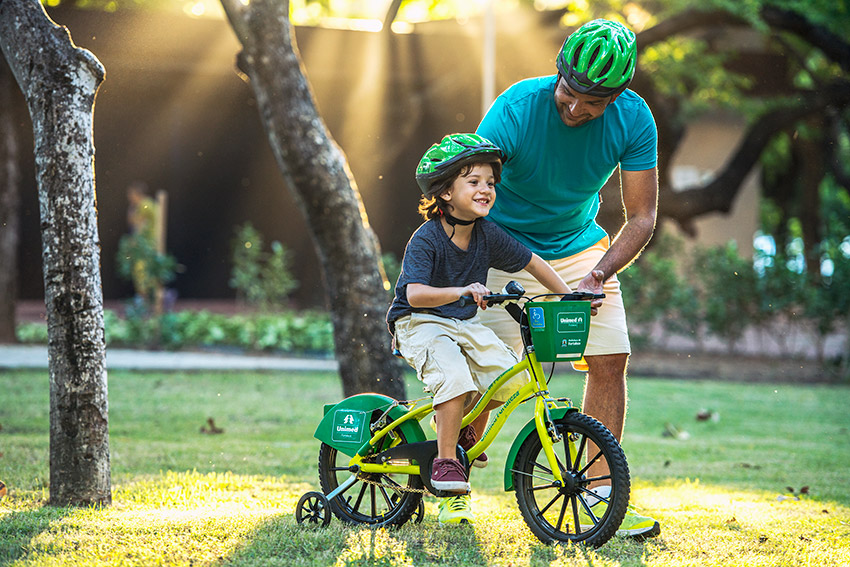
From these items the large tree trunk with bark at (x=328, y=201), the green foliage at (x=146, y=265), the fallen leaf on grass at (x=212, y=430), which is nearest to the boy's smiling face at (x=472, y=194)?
the large tree trunk with bark at (x=328, y=201)

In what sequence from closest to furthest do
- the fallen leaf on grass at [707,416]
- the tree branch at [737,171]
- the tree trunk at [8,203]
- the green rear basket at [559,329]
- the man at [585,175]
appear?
the green rear basket at [559,329], the man at [585,175], the fallen leaf on grass at [707,416], the tree trunk at [8,203], the tree branch at [737,171]

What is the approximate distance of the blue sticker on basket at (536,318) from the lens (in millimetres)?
3834

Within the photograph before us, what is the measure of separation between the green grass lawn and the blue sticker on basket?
2.81 ft

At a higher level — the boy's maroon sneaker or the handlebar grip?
the handlebar grip

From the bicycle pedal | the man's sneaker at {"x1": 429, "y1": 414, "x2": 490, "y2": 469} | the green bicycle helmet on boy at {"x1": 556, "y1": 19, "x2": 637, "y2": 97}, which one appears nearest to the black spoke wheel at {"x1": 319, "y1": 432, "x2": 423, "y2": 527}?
Result: the bicycle pedal

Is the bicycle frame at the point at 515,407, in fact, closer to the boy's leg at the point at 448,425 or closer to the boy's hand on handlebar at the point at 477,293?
the boy's leg at the point at 448,425

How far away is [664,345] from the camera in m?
14.0

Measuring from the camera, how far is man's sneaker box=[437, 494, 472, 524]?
400cm

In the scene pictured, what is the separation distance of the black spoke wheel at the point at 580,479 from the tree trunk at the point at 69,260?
2017 millimetres

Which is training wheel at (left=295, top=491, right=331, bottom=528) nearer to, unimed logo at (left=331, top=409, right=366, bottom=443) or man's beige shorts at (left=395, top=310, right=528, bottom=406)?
unimed logo at (left=331, top=409, right=366, bottom=443)

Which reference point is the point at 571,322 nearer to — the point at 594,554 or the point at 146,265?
the point at 594,554

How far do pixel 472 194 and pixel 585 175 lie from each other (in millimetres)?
618

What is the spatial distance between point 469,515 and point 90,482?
1.82 meters

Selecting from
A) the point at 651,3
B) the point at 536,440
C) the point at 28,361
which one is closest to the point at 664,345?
the point at 651,3
